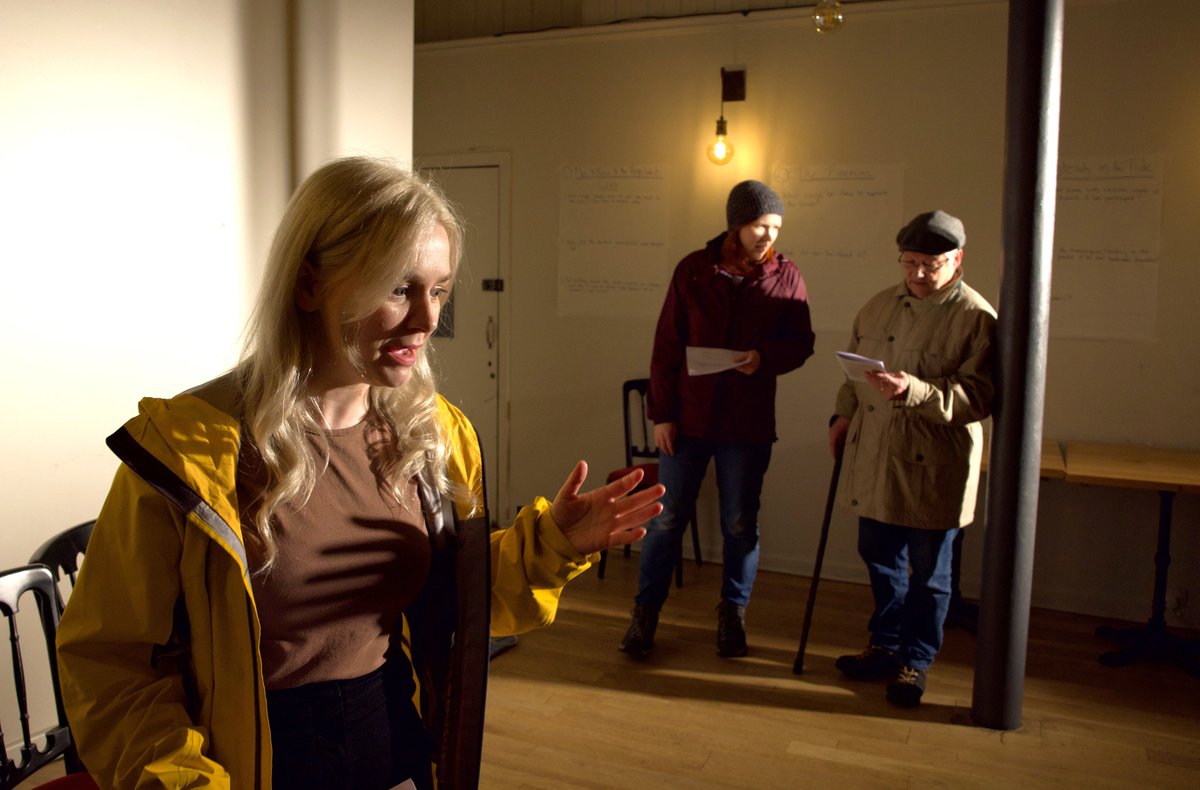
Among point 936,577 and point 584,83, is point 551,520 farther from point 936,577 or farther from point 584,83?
point 584,83

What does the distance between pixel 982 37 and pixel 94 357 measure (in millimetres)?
3637

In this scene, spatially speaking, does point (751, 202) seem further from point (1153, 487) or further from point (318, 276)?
point (318, 276)

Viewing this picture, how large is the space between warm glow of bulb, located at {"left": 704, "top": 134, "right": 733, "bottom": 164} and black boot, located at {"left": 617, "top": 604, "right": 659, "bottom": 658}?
2171mm

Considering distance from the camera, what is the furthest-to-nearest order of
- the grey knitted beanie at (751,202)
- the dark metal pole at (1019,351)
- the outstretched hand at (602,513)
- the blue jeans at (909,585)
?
the grey knitted beanie at (751,202) < the blue jeans at (909,585) < the dark metal pole at (1019,351) < the outstretched hand at (602,513)

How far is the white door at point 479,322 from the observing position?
16.9 feet

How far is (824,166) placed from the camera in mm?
4367

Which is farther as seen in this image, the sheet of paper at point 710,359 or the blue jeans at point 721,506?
the blue jeans at point 721,506

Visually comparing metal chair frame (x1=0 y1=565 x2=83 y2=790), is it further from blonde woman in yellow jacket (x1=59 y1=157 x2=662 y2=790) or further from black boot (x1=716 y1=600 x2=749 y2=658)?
black boot (x1=716 y1=600 x2=749 y2=658)

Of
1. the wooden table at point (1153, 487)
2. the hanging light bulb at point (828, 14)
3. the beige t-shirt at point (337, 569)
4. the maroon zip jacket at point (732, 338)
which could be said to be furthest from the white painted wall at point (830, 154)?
the beige t-shirt at point (337, 569)

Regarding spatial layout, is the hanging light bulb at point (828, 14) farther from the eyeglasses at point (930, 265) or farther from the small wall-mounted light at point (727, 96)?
the eyeglasses at point (930, 265)

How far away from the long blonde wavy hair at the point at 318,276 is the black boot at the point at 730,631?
2.47m

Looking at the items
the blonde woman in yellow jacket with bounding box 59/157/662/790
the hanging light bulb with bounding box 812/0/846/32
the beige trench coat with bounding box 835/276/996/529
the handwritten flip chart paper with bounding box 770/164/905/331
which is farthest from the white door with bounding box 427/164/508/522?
the blonde woman in yellow jacket with bounding box 59/157/662/790

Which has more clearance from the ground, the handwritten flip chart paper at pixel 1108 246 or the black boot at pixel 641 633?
the handwritten flip chart paper at pixel 1108 246

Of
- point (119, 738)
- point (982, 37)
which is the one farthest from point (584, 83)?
point (119, 738)
